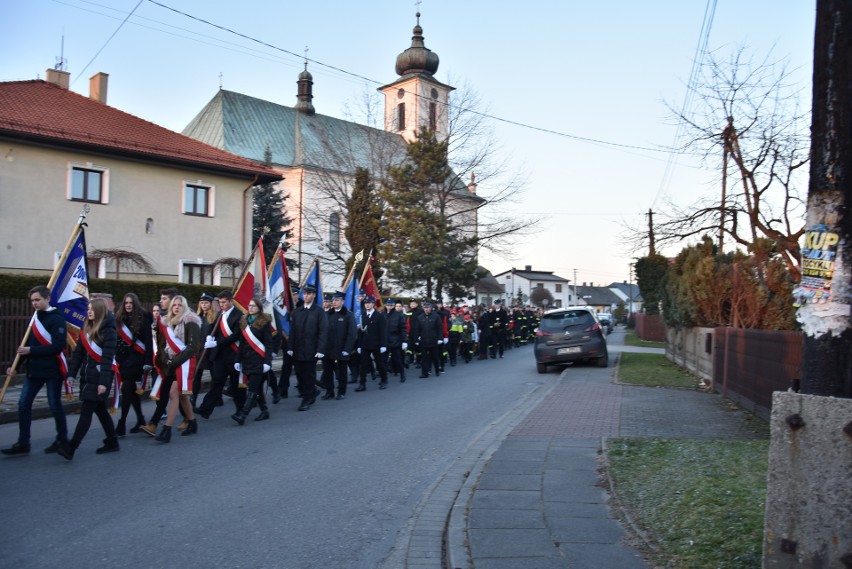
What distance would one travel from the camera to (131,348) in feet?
29.1

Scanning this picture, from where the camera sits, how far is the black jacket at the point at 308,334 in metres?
11.9

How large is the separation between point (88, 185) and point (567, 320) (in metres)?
16.6

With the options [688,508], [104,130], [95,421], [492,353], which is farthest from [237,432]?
[104,130]

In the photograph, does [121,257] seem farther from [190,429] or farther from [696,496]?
[696,496]

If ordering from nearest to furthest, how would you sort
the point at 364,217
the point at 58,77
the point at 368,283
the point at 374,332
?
the point at 374,332, the point at 368,283, the point at 58,77, the point at 364,217

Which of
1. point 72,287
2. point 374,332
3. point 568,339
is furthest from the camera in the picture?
point 568,339

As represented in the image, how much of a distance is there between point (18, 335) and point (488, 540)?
14.3 meters

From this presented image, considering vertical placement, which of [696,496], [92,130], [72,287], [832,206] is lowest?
[696,496]

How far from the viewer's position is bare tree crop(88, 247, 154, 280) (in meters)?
23.4

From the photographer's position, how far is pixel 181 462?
7629 millimetres

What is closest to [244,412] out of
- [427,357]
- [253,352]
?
[253,352]

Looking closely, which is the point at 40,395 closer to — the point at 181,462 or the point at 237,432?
the point at 237,432

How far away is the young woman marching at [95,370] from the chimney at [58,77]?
23378 millimetres

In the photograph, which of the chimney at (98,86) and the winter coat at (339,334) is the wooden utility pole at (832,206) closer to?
the winter coat at (339,334)
